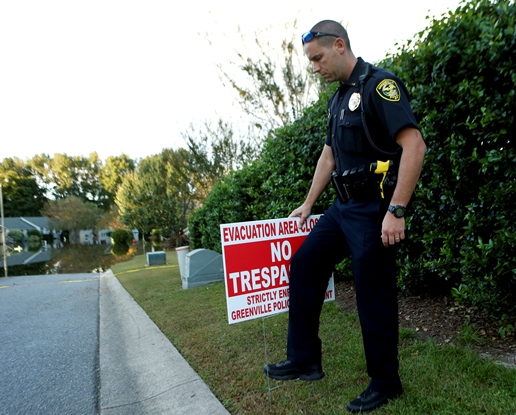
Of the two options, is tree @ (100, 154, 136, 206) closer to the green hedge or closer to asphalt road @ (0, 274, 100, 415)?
asphalt road @ (0, 274, 100, 415)

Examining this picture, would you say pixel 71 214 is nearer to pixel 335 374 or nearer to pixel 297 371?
pixel 335 374

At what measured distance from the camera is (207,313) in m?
5.22

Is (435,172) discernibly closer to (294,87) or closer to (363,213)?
(363,213)

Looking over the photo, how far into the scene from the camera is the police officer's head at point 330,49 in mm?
2166

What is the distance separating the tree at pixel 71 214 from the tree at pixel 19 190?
1356 cm

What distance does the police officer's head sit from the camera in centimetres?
217

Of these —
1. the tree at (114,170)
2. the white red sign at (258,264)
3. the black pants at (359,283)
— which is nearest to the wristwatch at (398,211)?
the black pants at (359,283)

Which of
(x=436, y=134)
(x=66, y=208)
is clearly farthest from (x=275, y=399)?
(x=66, y=208)

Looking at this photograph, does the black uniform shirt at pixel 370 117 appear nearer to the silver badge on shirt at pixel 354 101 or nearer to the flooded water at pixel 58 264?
the silver badge on shirt at pixel 354 101

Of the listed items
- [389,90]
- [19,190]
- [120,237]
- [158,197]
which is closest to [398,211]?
[389,90]

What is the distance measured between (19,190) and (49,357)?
85.6 m

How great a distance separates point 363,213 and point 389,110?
565 mm

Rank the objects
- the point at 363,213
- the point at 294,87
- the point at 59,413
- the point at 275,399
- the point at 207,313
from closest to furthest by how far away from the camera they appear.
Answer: the point at 363,213, the point at 275,399, the point at 59,413, the point at 207,313, the point at 294,87

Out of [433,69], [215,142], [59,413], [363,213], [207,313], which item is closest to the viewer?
[363,213]
